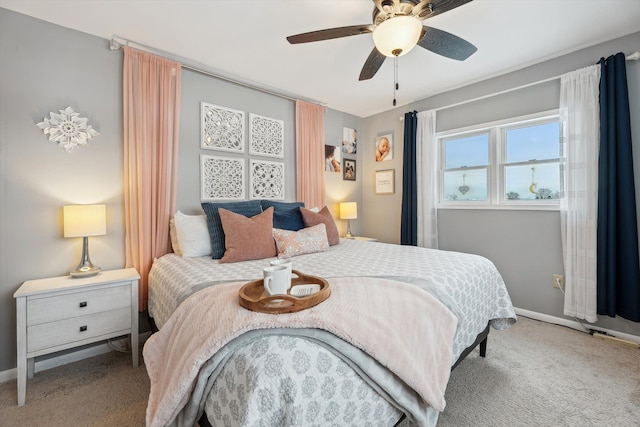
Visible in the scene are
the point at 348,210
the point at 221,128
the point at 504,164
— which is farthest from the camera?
the point at 348,210

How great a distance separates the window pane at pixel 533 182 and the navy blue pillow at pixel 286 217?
2325 millimetres

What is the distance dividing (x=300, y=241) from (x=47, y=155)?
6.49 ft

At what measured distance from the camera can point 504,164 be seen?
3.07 meters

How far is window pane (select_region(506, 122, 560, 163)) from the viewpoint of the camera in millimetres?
2758

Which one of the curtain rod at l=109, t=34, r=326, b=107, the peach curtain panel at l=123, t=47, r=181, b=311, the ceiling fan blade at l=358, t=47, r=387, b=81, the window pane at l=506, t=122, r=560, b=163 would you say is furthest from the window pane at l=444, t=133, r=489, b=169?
the peach curtain panel at l=123, t=47, r=181, b=311

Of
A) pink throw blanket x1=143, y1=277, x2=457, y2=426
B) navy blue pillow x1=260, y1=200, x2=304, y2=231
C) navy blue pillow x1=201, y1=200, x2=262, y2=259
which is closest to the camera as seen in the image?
pink throw blanket x1=143, y1=277, x2=457, y2=426

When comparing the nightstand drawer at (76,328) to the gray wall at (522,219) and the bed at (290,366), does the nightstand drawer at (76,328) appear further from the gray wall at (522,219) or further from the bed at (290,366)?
the gray wall at (522,219)

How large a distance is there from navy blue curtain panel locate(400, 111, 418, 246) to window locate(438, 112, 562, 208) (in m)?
0.34

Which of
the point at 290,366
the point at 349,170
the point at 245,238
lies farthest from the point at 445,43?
the point at 349,170

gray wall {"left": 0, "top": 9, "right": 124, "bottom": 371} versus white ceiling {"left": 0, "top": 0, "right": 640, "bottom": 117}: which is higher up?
white ceiling {"left": 0, "top": 0, "right": 640, "bottom": 117}

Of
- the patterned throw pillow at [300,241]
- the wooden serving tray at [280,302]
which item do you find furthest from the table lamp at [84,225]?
the wooden serving tray at [280,302]

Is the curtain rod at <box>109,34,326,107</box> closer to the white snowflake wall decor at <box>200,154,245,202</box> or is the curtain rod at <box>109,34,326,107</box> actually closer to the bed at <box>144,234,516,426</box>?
the white snowflake wall decor at <box>200,154,245,202</box>

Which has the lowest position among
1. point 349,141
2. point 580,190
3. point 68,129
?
point 580,190

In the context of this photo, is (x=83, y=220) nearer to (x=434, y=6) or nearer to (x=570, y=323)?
(x=434, y=6)
